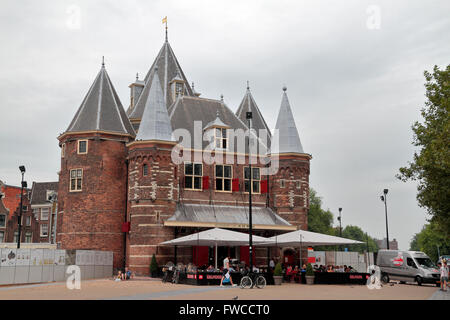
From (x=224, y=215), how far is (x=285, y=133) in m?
8.99

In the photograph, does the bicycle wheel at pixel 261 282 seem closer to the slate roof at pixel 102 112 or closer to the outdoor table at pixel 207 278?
the outdoor table at pixel 207 278

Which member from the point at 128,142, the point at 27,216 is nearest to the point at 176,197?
the point at 128,142

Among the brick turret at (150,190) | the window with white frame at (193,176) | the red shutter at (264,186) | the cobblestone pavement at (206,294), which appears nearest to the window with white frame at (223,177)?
the window with white frame at (193,176)

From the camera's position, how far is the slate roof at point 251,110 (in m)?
45.8

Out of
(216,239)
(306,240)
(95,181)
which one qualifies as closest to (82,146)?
(95,181)

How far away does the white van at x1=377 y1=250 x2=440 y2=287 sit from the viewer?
103 ft

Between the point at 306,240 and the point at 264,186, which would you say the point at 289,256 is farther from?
the point at 306,240

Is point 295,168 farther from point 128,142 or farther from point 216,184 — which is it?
point 128,142

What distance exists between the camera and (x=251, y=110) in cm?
4647

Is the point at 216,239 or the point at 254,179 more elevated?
the point at 254,179

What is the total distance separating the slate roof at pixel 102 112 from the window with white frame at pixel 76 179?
3.25 metres

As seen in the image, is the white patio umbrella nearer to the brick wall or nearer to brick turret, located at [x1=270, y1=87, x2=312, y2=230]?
the brick wall

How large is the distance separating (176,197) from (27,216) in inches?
1454

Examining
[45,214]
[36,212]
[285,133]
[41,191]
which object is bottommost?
[45,214]
